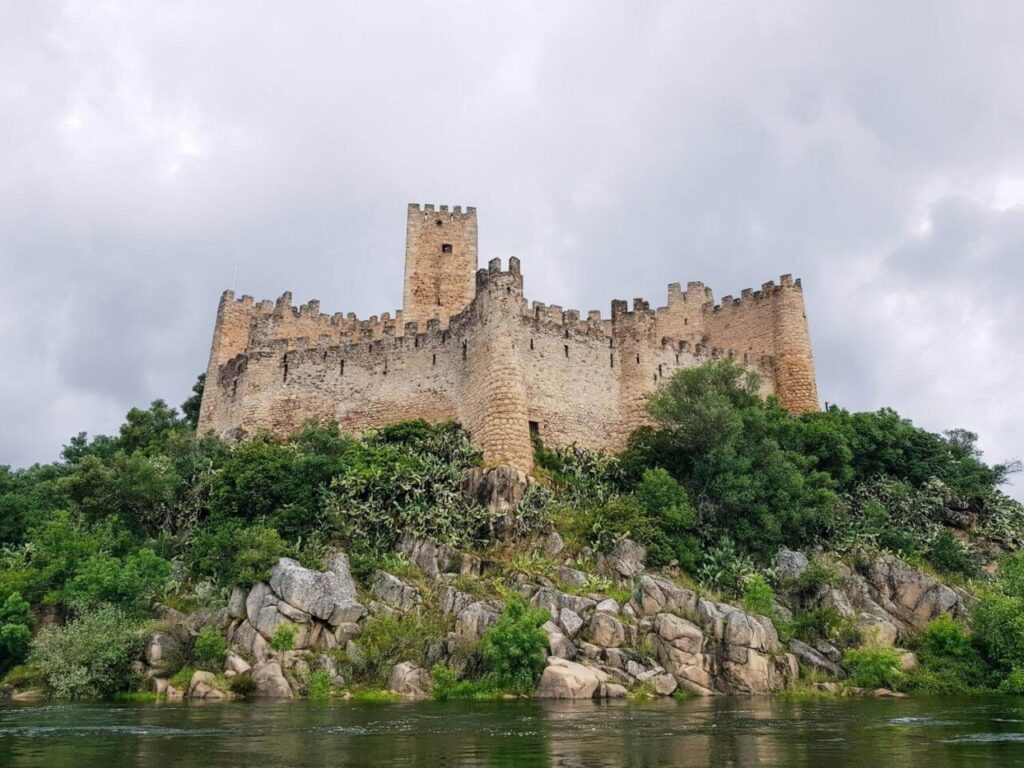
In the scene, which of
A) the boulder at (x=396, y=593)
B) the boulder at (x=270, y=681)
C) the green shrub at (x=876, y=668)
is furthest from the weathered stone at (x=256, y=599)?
the green shrub at (x=876, y=668)

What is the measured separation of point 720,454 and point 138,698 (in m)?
25.4

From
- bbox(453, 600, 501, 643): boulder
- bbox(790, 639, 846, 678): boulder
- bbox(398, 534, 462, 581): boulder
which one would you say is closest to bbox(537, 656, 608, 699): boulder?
bbox(453, 600, 501, 643): boulder

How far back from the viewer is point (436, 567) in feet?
115

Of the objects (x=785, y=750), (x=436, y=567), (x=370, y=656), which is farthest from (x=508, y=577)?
(x=785, y=750)

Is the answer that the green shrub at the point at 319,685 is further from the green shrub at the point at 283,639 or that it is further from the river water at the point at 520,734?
the river water at the point at 520,734

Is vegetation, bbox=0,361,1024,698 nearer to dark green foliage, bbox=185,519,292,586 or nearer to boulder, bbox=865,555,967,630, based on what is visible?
dark green foliage, bbox=185,519,292,586

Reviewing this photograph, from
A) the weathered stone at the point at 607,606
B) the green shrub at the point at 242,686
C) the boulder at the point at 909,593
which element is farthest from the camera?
the boulder at the point at 909,593

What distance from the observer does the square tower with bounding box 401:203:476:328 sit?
5675 cm

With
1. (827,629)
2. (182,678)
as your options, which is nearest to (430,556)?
(182,678)

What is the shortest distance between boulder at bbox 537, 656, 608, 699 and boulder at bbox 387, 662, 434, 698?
13.3 feet

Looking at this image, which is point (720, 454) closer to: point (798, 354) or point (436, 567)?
point (436, 567)

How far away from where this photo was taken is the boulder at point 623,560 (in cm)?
3478

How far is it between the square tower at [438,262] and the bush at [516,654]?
2910 cm

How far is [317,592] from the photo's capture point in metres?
32.4
